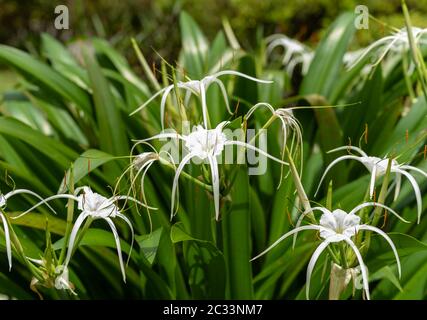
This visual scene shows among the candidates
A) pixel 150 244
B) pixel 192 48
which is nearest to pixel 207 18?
pixel 192 48

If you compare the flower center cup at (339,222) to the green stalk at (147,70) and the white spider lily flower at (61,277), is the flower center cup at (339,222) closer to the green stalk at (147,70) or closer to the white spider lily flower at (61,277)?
the white spider lily flower at (61,277)

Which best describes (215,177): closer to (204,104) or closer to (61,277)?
(204,104)

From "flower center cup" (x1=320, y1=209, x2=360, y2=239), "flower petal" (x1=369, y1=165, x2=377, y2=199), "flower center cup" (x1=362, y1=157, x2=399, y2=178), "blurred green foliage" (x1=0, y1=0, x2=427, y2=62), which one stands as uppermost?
"blurred green foliage" (x1=0, y1=0, x2=427, y2=62)

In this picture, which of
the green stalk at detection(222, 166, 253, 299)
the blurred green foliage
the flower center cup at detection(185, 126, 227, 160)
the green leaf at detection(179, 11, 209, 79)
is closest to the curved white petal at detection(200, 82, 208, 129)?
the flower center cup at detection(185, 126, 227, 160)

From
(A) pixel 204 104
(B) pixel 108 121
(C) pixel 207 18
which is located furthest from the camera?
(C) pixel 207 18

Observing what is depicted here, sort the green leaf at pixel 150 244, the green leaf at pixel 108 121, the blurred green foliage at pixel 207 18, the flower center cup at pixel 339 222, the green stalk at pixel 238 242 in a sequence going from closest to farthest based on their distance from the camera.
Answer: the flower center cup at pixel 339 222 → the green leaf at pixel 150 244 → the green stalk at pixel 238 242 → the green leaf at pixel 108 121 → the blurred green foliage at pixel 207 18

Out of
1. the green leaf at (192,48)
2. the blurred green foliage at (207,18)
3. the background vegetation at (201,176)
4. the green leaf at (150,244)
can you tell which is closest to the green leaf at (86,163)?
the background vegetation at (201,176)

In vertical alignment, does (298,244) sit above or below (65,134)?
below

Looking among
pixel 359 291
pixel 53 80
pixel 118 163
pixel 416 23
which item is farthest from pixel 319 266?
pixel 416 23

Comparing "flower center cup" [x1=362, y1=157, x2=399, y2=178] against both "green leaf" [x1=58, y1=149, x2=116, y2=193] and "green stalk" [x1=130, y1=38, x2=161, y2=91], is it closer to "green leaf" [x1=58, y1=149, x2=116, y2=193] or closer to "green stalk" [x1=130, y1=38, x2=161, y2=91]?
"green leaf" [x1=58, y1=149, x2=116, y2=193]
